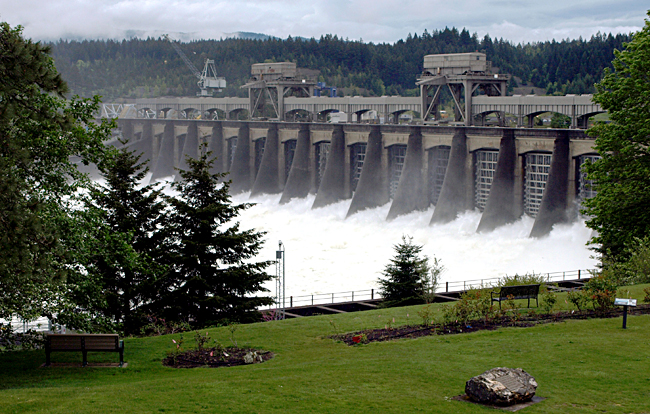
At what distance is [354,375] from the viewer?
1212 cm

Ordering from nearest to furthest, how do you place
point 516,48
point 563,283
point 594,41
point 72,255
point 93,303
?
point 72,255, point 93,303, point 563,283, point 594,41, point 516,48

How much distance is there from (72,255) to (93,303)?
2284 millimetres

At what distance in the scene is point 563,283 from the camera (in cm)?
2780

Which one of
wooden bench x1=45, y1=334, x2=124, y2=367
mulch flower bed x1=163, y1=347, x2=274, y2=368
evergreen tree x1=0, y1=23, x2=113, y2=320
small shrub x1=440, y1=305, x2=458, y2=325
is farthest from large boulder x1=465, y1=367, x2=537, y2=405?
wooden bench x1=45, y1=334, x2=124, y2=367

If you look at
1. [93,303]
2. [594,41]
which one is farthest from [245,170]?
[594,41]

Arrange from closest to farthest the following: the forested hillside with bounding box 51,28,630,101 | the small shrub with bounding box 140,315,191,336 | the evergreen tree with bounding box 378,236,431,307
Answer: the small shrub with bounding box 140,315,191,336 < the evergreen tree with bounding box 378,236,431,307 < the forested hillside with bounding box 51,28,630,101

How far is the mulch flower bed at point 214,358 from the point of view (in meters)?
14.2

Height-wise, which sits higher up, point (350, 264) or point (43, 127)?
point (43, 127)

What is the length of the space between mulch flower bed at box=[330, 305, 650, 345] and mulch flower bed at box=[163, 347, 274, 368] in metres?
2.27

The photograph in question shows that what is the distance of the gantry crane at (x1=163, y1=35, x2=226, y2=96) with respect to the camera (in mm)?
135500

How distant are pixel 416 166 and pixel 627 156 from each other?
28797 millimetres

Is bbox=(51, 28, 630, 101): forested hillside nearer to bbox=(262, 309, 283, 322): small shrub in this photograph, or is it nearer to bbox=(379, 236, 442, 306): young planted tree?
bbox=(379, 236, 442, 306): young planted tree

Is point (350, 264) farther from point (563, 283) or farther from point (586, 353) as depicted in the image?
point (586, 353)

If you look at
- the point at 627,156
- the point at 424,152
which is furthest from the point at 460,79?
the point at 627,156
